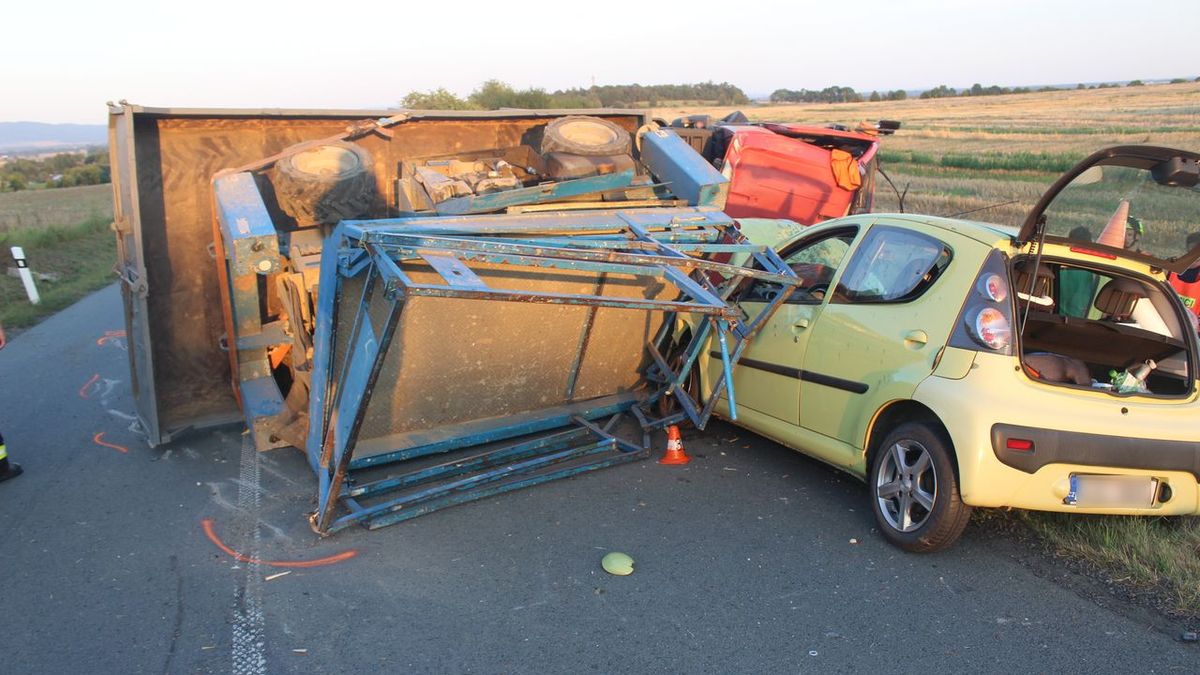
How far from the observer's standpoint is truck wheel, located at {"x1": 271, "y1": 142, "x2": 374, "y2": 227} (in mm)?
6152

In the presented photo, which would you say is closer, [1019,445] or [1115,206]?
[1019,445]

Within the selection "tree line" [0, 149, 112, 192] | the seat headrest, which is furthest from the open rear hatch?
"tree line" [0, 149, 112, 192]

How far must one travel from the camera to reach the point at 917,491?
4289 mm

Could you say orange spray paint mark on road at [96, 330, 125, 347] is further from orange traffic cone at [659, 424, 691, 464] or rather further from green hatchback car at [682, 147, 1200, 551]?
green hatchback car at [682, 147, 1200, 551]

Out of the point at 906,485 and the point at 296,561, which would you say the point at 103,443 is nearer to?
the point at 296,561

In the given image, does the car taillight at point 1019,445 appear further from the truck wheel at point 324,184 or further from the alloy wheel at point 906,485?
the truck wheel at point 324,184

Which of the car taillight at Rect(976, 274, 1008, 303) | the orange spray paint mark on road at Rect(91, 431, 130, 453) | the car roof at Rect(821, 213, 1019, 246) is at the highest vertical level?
the car roof at Rect(821, 213, 1019, 246)

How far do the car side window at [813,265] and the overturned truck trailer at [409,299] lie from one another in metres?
0.17

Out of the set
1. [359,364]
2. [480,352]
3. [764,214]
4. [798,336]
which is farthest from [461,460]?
[764,214]

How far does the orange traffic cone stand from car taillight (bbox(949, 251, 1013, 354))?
1.98 meters

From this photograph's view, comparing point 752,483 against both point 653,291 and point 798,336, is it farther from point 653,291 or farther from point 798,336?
point 653,291

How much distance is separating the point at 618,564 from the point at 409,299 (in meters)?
1.70

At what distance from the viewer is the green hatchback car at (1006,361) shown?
397cm

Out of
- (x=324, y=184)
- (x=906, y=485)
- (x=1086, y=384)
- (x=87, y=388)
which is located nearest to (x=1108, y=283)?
(x=1086, y=384)
